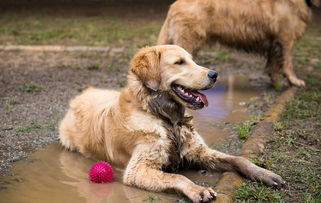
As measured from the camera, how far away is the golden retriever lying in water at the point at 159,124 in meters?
4.21

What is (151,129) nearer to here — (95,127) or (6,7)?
(95,127)

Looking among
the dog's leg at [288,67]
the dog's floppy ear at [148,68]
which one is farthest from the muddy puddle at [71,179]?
the dog's leg at [288,67]

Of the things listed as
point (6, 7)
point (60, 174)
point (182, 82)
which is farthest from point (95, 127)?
point (6, 7)

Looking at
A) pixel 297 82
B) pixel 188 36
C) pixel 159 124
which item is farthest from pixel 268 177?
pixel 297 82

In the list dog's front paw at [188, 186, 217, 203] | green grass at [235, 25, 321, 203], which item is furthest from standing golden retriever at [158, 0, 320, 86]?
dog's front paw at [188, 186, 217, 203]

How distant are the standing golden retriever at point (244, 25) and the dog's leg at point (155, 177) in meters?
3.43

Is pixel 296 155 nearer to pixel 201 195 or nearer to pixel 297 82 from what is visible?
pixel 201 195

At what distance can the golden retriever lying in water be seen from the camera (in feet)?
13.8

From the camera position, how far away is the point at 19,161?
4.74 m

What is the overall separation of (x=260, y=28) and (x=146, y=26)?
5.81m

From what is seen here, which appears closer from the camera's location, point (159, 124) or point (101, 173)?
point (101, 173)

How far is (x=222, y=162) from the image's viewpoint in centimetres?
441

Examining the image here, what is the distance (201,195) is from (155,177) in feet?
1.69

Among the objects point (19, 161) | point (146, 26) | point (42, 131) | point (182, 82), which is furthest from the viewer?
point (146, 26)
